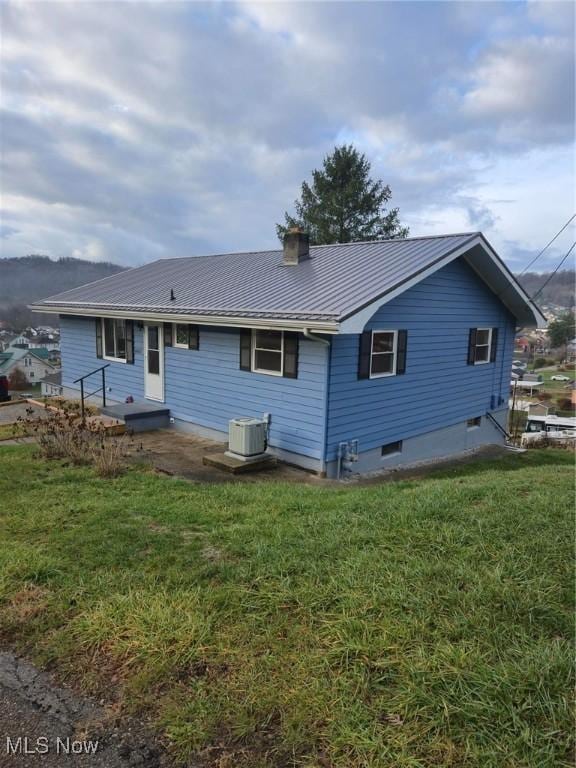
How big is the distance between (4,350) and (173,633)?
216 ft

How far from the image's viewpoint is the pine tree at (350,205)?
29.2m

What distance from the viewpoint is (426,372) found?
10984 mm

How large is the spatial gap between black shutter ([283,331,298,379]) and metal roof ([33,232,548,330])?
517 mm

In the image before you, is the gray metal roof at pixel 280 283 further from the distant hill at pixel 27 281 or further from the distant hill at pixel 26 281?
the distant hill at pixel 26 281

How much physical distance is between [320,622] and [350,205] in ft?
94.9

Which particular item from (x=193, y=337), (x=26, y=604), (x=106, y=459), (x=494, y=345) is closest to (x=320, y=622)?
(x=26, y=604)

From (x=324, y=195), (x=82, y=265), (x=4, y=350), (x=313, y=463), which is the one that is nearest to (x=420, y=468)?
(x=313, y=463)

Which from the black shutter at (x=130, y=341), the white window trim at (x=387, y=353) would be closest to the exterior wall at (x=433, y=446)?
the white window trim at (x=387, y=353)

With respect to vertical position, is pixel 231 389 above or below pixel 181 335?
below

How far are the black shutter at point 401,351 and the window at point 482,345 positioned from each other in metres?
3.20

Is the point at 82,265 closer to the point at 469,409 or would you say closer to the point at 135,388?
the point at 135,388

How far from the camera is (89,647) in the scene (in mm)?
3049

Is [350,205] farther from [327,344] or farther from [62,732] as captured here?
[62,732]

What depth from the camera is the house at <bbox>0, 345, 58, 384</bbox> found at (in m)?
53.4
